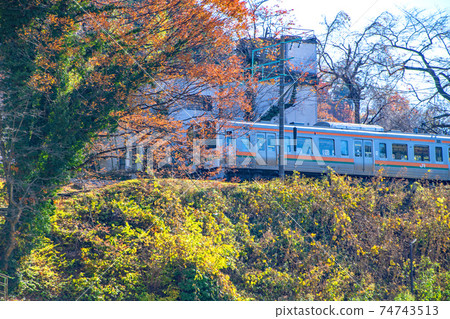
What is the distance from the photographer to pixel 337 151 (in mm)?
22422

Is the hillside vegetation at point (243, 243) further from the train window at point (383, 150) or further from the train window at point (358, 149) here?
the train window at point (383, 150)

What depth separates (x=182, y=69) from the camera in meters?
13.0

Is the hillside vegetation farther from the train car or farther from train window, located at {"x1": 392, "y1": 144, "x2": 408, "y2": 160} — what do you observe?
train window, located at {"x1": 392, "y1": 144, "x2": 408, "y2": 160}

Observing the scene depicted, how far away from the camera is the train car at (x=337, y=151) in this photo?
2014cm

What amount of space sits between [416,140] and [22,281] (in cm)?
2091

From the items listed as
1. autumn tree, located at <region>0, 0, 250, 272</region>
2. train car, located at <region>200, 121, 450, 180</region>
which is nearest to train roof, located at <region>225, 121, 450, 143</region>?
train car, located at <region>200, 121, 450, 180</region>

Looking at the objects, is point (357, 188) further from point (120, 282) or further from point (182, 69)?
point (120, 282)

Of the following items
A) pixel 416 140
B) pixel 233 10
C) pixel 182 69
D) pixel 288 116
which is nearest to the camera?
pixel 233 10

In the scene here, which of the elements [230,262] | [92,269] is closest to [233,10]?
[230,262]

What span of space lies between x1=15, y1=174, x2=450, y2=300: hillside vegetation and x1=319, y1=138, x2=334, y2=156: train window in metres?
5.10

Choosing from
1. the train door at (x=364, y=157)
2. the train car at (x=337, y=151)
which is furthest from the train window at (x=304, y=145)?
the train door at (x=364, y=157)

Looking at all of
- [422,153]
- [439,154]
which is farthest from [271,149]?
[439,154]

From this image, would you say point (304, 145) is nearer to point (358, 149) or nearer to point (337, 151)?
point (337, 151)

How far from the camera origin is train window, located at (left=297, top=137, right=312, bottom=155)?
70.6ft
